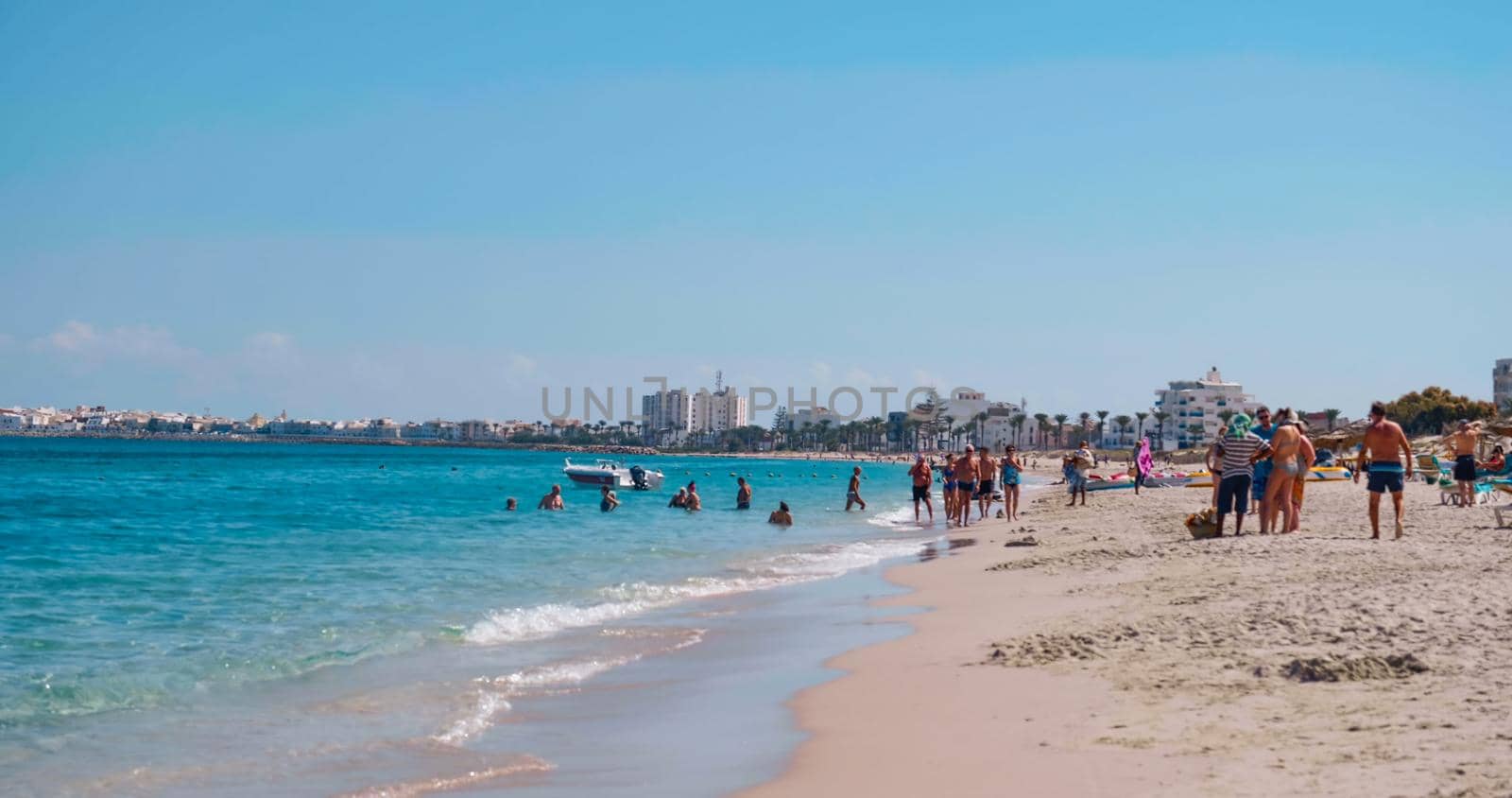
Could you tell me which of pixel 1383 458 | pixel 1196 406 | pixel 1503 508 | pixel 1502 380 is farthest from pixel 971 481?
pixel 1196 406

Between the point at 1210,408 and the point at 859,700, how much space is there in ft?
465

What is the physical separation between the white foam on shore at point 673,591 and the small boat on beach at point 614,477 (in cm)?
2801

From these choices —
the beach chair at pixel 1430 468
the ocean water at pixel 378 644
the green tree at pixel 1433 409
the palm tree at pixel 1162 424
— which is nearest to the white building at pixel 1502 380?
the green tree at pixel 1433 409

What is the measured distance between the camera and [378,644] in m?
10.4

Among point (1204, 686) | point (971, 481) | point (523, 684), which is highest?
point (971, 481)

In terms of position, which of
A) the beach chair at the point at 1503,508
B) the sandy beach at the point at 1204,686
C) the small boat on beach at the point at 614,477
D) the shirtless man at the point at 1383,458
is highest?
the shirtless man at the point at 1383,458

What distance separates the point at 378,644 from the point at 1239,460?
9028mm

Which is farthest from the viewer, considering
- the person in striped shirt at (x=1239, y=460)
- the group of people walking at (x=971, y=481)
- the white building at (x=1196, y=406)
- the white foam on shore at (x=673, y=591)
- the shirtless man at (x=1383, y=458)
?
the white building at (x=1196, y=406)

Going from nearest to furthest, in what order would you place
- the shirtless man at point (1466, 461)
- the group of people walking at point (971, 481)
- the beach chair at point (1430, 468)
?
the shirtless man at point (1466, 461)
the group of people walking at point (971, 481)
the beach chair at point (1430, 468)

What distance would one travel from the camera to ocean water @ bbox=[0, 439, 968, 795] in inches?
255

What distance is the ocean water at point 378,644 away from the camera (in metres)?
6.48

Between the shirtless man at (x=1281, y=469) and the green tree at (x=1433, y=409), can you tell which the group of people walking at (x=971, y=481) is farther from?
the green tree at (x=1433, y=409)

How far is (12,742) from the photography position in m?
6.99

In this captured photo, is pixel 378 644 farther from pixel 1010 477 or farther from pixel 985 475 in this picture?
pixel 985 475
